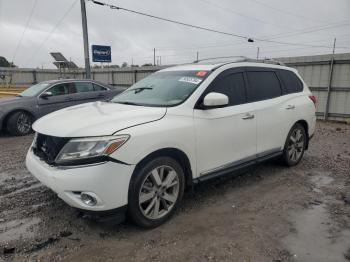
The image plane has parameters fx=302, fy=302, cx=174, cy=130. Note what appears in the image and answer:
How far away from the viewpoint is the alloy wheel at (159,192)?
3.08 metres

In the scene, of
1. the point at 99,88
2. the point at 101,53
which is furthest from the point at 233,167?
the point at 101,53

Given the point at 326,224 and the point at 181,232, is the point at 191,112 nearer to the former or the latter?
the point at 181,232

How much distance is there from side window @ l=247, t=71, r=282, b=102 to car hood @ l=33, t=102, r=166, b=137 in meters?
1.59

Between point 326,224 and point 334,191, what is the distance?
3.67 ft

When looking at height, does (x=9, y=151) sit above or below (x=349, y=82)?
below

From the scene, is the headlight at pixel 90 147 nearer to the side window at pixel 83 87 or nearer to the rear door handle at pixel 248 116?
the rear door handle at pixel 248 116

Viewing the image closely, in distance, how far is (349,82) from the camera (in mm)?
10086

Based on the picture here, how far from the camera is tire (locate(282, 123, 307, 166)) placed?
5.03 meters

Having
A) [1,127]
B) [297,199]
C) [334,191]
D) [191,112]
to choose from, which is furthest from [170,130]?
[1,127]

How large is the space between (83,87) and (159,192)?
23.5 ft

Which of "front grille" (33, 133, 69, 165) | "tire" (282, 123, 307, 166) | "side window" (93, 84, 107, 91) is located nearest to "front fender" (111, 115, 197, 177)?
"front grille" (33, 133, 69, 165)

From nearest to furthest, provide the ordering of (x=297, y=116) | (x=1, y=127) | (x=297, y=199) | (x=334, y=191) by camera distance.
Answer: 1. (x=297, y=199)
2. (x=334, y=191)
3. (x=297, y=116)
4. (x=1, y=127)

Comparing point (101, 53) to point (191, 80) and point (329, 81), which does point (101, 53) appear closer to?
point (329, 81)

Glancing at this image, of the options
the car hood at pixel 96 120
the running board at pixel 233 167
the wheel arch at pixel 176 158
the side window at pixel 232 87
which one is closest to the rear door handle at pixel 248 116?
the side window at pixel 232 87
